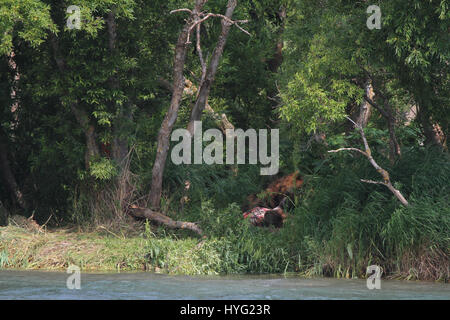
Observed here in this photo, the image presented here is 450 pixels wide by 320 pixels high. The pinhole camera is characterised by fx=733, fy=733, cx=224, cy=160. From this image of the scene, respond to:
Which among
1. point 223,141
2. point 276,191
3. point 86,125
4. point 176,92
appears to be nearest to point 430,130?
point 276,191

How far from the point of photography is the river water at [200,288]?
30.3 feet

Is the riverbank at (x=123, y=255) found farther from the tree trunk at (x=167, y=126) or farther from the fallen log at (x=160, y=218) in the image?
the tree trunk at (x=167, y=126)

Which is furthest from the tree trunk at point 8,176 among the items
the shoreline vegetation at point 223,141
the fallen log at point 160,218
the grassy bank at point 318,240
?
the fallen log at point 160,218

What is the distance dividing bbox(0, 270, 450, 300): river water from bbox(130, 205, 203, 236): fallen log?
2.12 metres

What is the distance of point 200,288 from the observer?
9992mm

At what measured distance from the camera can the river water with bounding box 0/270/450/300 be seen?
9242mm

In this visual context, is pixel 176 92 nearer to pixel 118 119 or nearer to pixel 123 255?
pixel 118 119

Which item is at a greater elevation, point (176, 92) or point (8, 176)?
point (176, 92)

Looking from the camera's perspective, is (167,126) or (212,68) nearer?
(167,126)

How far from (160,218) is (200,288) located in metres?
3.96

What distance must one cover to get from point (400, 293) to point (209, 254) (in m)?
3.56

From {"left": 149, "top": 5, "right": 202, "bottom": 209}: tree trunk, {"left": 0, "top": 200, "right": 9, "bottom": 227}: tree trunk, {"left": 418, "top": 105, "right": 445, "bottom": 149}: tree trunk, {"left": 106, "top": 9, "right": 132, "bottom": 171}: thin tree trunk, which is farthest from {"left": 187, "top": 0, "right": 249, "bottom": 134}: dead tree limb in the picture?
{"left": 0, "top": 200, "right": 9, "bottom": 227}: tree trunk
